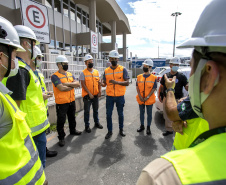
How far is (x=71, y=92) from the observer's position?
12.4 ft

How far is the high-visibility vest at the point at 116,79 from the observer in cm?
387

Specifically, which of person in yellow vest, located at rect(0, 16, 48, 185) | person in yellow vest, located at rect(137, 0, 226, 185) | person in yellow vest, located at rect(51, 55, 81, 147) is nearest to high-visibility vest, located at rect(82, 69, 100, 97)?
person in yellow vest, located at rect(51, 55, 81, 147)

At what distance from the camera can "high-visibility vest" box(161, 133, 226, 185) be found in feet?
1.33

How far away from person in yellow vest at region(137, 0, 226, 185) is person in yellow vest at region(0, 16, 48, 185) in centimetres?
94

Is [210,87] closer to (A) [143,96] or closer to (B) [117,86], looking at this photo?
(B) [117,86]

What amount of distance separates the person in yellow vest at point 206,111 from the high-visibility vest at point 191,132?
0.46 meters

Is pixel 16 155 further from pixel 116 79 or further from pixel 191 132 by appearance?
pixel 116 79

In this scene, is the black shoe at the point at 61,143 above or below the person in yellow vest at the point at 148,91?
below

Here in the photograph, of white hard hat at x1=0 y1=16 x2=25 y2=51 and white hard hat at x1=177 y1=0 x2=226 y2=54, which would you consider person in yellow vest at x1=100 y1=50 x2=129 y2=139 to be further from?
white hard hat at x1=177 y1=0 x2=226 y2=54

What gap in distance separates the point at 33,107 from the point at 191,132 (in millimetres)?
1879

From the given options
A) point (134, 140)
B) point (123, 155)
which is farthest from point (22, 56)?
point (134, 140)

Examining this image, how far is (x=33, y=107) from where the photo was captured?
194 centimetres

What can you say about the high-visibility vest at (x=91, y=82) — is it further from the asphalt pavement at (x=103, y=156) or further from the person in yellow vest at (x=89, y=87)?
the asphalt pavement at (x=103, y=156)

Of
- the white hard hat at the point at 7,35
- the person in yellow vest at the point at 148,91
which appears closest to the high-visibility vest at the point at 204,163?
the white hard hat at the point at 7,35
